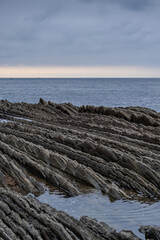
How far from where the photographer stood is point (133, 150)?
1855 centimetres

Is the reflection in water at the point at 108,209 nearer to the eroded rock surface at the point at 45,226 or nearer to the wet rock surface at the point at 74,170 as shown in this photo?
the wet rock surface at the point at 74,170

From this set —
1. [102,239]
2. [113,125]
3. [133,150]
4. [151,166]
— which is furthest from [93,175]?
[113,125]

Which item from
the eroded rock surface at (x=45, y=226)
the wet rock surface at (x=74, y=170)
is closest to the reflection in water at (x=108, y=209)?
the wet rock surface at (x=74, y=170)

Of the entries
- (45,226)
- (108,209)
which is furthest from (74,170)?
(45,226)

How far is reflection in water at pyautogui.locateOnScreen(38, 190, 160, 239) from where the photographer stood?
11.6 meters

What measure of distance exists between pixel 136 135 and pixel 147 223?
38.2 ft

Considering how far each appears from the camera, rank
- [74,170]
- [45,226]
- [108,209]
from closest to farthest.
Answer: [45,226], [108,209], [74,170]

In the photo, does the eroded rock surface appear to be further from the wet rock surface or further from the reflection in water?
the reflection in water

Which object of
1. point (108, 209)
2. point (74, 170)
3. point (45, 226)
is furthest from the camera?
point (74, 170)

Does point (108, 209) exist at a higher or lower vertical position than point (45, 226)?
→ lower

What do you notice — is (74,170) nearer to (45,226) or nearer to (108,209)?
(108,209)

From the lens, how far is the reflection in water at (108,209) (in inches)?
457

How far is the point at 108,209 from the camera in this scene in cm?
1267

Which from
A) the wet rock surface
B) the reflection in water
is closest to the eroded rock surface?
the wet rock surface
